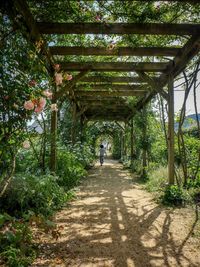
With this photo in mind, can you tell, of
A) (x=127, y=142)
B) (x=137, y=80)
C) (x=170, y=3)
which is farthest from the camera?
(x=127, y=142)

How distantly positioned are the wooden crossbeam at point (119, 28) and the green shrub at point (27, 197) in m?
2.74

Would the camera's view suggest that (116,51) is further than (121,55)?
No

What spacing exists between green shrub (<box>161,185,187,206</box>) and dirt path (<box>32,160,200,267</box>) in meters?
0.30

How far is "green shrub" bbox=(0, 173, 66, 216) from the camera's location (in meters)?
4.07

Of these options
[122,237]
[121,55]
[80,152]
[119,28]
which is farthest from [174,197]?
[80,152]

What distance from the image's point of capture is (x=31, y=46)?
4.17 metres

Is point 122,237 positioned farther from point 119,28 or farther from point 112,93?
point 112,93

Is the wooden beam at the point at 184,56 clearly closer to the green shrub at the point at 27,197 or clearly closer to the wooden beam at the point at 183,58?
the wooden beam at the point at 183,58

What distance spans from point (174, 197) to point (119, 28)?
3.73 m

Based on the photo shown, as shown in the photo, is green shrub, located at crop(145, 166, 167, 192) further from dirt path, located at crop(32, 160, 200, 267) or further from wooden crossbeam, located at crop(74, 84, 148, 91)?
wooden crossbeam, located at crop(74, 84, 148, 91)

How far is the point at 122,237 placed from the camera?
368 centimetres

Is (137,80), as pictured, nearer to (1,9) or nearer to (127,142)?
(1,9)

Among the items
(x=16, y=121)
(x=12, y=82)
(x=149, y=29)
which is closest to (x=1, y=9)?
(x=12, y=82)

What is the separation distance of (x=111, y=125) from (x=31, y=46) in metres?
23.1
